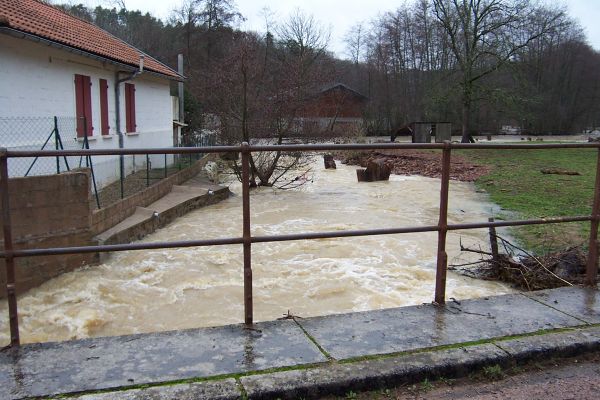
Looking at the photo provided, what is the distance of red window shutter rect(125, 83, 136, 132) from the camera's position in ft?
60.2

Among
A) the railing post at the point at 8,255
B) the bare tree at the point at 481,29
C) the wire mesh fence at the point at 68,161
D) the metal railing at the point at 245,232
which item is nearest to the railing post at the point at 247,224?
the metal railing at the point at 245,232

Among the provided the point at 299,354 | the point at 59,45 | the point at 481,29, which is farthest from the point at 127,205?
the point at 481,29

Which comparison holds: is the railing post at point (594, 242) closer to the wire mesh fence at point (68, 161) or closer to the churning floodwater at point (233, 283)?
the churning floodwater at point (233, 283)

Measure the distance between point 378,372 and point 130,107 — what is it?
17369 mm

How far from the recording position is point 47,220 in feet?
28.1

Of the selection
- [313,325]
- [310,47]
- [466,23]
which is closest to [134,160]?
[313,325]

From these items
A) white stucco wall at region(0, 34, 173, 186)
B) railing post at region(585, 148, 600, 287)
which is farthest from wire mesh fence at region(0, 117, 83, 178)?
railing post at region(585, 148, 600, 287)

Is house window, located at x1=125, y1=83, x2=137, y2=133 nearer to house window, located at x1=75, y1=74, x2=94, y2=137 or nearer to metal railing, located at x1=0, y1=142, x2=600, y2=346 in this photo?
house window, located at x1=75, y1=74, x2=94, y2=137

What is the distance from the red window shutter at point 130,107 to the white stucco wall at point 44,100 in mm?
627

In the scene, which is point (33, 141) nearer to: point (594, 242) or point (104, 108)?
point (104, 108)

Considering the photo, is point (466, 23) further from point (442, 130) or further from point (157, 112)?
point (157, 112)

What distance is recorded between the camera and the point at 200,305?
289 inches

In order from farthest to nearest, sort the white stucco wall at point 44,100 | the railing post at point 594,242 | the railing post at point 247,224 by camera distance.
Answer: the white stucco wall at point 44,100
the railing post at point 594,242
the railing post at point 247,224

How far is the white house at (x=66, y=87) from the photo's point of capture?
36.0ft
